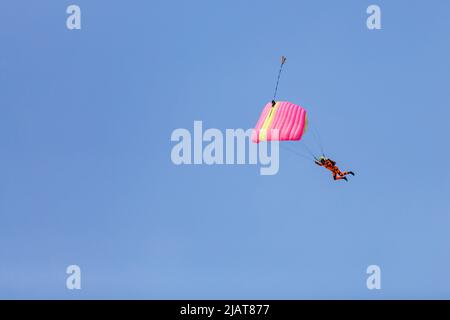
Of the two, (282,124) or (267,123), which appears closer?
(282,124)

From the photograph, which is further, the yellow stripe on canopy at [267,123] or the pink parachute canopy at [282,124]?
the yellow stripe on canopy at [267,123]

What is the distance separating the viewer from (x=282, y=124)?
4850 centimetres

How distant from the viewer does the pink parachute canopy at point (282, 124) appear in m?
48.4

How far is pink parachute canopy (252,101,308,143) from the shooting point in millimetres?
48375

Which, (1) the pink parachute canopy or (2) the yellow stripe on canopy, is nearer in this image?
(1) the pink parachute canopy
